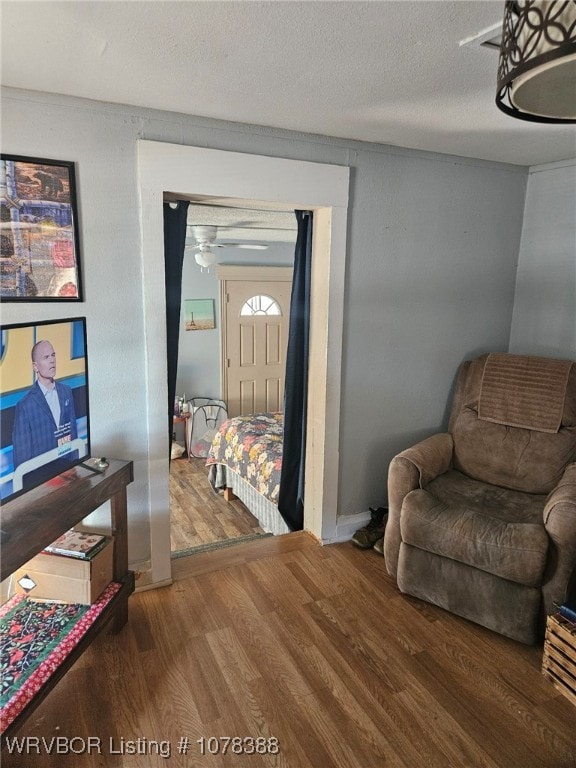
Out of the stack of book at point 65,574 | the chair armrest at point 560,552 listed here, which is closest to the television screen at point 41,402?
the stack of book at point 65,574

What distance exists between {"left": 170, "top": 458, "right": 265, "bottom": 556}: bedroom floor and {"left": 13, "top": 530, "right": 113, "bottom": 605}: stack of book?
153cm

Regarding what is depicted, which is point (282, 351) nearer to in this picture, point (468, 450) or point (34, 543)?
point (468, 450)

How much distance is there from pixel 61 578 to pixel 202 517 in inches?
93.0

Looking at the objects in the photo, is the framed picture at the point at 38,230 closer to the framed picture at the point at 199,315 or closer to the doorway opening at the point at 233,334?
the doorway opening at the point at 233,334

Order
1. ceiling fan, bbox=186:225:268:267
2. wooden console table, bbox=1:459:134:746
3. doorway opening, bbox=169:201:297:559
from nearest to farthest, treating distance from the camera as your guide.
Result: wooden console table, bbox=1:459:134:746 < ceiling fan, bbox=186:225:268:267 < doorway opening, bbox=169:201:297:559

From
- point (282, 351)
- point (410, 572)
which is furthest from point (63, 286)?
point (282, 351)

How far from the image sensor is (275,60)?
1.62 meters

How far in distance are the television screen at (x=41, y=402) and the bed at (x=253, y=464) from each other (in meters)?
1.79

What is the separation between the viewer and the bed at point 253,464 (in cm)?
365

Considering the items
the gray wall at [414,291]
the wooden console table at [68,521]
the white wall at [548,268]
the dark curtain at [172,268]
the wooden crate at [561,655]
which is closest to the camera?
the wooden console table at [68,521]

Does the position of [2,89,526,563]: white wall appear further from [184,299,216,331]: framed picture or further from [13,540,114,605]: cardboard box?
[184,299,216,331]: framed picture

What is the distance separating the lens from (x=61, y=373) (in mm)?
1912

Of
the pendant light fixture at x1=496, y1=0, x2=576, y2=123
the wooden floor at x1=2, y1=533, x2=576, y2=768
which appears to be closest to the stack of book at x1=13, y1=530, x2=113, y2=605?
the wooden floor at x1=2, y1=533, x2=576, y2=768

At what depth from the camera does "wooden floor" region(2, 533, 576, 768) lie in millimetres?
1668
